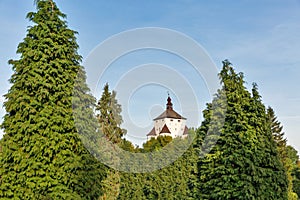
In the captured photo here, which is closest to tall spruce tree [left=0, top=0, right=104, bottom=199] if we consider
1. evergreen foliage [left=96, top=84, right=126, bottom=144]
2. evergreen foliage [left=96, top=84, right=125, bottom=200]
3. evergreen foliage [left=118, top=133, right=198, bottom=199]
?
evergreen foliage [left=96, top=84, right=125, bottom=200]

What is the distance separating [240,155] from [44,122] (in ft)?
17.8

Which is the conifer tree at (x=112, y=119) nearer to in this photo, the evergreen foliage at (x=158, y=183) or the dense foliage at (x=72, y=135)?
the evergreen foliage at (x=158, y=183)

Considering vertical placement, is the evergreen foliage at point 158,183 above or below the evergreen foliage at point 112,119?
below

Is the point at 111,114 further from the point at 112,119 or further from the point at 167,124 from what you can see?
the point at 167,124

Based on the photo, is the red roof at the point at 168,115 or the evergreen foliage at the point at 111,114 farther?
the red roof at the point at 168,115

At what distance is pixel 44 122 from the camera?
8.32m

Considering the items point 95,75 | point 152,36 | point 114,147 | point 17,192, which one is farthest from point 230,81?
point 114,147

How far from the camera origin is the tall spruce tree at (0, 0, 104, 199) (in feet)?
26.7

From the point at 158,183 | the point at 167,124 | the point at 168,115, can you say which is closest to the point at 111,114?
the point at 158,183

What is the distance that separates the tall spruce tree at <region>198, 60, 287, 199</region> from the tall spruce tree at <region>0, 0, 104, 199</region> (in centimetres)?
366

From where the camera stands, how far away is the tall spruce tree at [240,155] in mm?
9641

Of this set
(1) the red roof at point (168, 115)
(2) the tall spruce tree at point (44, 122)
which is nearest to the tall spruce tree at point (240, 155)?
(2) the tall spruce tree at point (44, 122)

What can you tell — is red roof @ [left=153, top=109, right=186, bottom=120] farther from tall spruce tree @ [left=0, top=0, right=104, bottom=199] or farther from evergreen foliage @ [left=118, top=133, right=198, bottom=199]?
tall spruce tree @ [left=0, top=0, right=104, bottom=199]

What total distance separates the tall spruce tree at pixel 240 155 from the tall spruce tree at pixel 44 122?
3.66m
